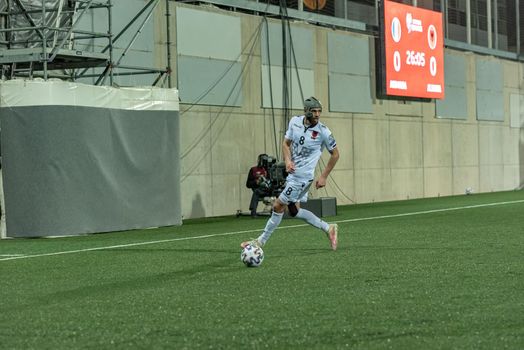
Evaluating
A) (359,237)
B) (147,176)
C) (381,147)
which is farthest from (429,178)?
(359,237)

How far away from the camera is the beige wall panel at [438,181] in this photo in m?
38.9

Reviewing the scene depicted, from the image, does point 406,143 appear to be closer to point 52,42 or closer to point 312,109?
point 52,42

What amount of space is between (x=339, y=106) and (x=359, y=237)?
16426mm

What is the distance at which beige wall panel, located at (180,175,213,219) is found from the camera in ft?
89.8

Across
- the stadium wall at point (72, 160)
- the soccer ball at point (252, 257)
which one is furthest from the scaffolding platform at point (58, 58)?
the soccer ball at point (252, 257)

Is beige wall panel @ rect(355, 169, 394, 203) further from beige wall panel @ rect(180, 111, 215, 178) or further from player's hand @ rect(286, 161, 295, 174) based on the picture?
player's hand @ rect(286, 161, 295, 174)

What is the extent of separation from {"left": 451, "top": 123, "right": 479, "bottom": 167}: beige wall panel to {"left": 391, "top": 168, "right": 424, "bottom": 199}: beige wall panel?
309 centimetres

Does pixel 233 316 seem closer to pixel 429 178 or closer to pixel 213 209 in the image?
pixel 213 209

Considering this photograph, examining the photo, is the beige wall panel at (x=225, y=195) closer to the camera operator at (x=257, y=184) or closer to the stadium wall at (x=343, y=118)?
the stadium wall at (x=343, y=118)

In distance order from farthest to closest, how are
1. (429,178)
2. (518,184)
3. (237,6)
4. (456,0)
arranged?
(518,184), (456,0), (429,178), (237,6)

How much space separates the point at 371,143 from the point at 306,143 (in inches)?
846

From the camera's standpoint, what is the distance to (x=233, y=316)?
339 inches

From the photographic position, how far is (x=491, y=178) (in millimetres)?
43625

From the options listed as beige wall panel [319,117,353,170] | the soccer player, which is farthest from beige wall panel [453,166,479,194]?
the soccer player
